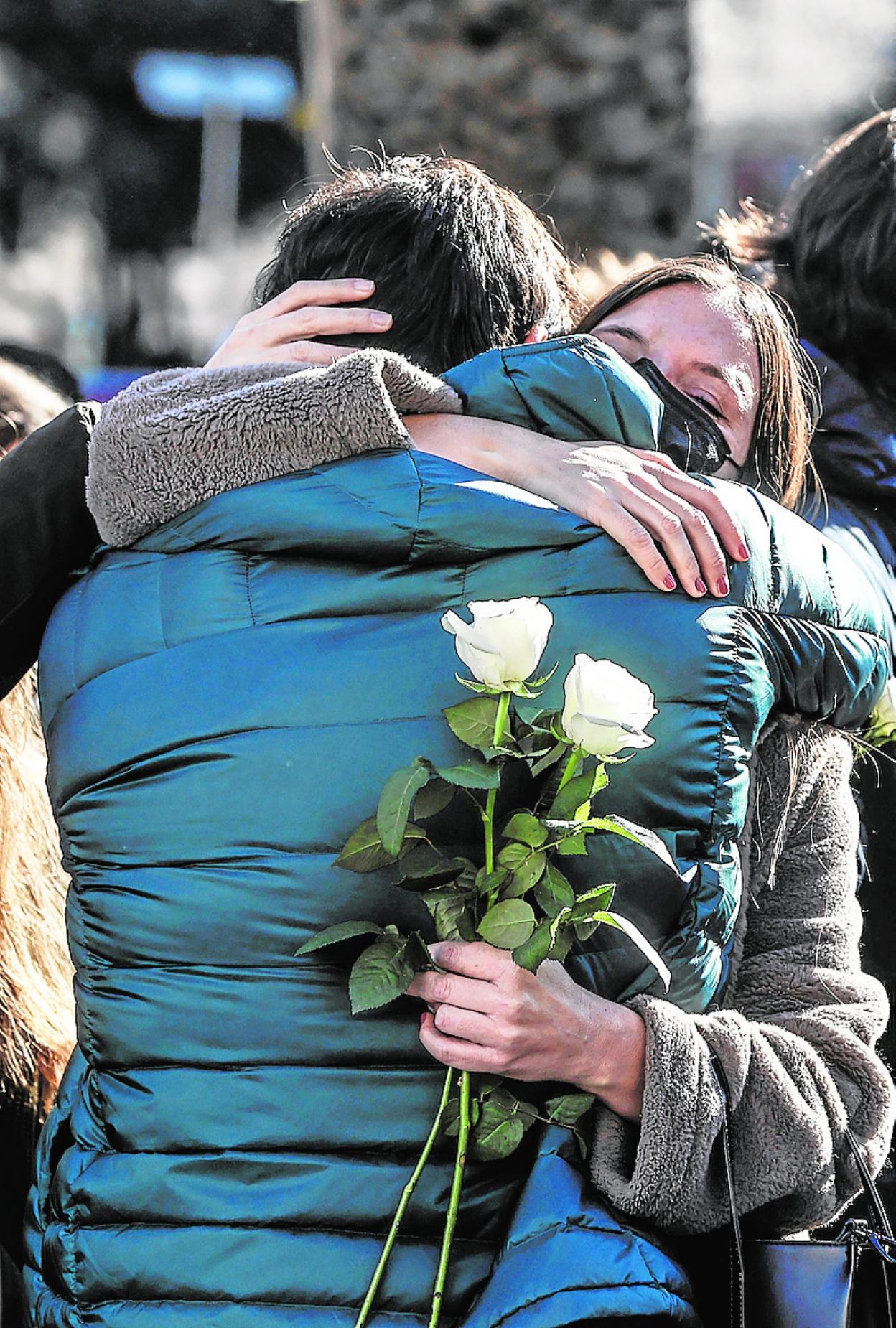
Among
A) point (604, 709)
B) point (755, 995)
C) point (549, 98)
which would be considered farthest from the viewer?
point (549, 98)

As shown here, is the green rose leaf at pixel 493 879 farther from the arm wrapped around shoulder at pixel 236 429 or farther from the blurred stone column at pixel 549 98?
the blurred stone column at pixel 549 98

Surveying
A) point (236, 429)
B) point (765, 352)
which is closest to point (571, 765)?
point (236, 429)

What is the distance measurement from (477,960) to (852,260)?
5.42 ft

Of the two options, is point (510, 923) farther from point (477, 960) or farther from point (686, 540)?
point (686, 540)

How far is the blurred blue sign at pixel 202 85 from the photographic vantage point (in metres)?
2.86

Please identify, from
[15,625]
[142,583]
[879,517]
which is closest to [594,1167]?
[142,583]

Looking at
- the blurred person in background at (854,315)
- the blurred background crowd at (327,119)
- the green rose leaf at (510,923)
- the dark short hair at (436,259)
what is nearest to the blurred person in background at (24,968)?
the dark short hair at (436,259)

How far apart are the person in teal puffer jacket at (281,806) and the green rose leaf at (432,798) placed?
0.17 ft

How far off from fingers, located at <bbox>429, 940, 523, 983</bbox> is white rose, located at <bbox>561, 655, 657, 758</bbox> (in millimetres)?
205

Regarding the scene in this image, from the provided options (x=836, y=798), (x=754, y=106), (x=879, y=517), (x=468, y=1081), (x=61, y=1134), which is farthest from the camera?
(x=754, y=106)

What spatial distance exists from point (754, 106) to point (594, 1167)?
2381mm

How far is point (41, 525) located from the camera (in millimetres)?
1489

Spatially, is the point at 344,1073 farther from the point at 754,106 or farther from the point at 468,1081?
the point at 754,106

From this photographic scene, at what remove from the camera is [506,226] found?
1613mm
